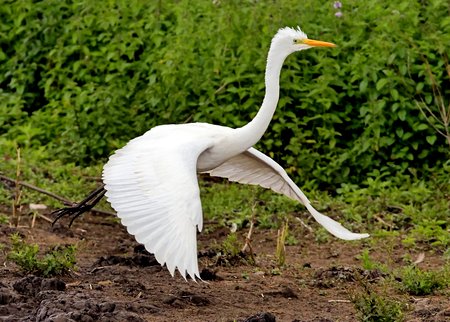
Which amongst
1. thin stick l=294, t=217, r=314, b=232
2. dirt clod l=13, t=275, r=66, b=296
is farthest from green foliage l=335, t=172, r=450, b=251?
dirt clod l=13, t=275, r=66, b=296

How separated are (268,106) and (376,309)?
1.85 m

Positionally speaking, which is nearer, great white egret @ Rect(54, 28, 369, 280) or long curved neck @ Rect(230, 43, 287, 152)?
great white egret @ Rect(54, 28, 369, 280)

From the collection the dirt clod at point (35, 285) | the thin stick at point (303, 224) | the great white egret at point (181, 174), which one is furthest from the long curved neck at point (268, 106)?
the thin stick at point (303, 224)

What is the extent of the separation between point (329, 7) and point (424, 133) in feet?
5.00

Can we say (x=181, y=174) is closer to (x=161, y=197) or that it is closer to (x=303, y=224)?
(x=161, y=197)

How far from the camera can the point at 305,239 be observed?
28.2 ft

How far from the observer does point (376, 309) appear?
5.67 metres

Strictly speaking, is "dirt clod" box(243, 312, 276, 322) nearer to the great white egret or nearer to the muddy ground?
the muddy ground

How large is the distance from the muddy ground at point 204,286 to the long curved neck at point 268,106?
0.88 m

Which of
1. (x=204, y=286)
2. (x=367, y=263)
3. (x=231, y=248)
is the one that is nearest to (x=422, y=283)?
(x=367, y=263)

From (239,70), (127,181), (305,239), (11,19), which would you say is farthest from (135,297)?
(11,19)

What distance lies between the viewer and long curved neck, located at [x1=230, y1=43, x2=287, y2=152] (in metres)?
7.08

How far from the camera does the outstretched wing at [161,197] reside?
5.80 metres

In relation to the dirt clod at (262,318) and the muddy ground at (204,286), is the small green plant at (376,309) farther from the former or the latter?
the dirt clod at (262,318)
